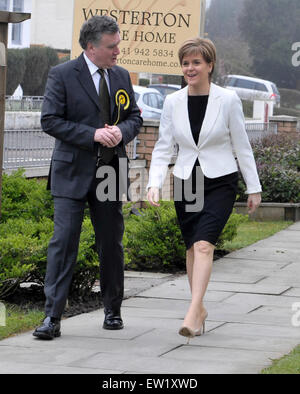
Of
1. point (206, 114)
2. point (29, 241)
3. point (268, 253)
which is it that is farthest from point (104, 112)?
point (268, 253)

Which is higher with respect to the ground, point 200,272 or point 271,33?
point 271,33

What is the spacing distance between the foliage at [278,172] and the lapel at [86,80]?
7.82m

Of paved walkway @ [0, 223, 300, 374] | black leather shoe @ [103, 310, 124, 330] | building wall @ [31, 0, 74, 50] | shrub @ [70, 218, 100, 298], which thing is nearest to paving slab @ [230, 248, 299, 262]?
paved walkway @ [0, 223, 300, 374]

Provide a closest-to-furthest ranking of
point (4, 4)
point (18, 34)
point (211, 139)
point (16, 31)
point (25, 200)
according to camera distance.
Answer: point (211, 139)
point (25, 200)
point (4, 4)
point (16, 31)
point (18, 34)

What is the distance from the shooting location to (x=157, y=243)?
887 centimetres

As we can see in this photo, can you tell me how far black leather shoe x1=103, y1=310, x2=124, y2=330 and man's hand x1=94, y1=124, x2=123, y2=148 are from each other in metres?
1.14

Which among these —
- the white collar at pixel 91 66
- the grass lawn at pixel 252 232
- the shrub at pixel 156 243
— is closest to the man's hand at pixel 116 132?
the white collar at pixel 91 66

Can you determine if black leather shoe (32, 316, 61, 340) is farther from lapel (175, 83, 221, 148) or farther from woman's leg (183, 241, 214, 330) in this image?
lapel (175, 83, 221, 148)

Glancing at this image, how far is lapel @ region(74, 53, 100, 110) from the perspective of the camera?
19.1 ft

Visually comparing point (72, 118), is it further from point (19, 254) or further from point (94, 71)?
point (19, 254)

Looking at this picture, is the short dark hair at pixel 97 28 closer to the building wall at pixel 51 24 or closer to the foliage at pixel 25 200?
the foliage at pixel 25 200

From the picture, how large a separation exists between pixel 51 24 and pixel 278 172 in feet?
123

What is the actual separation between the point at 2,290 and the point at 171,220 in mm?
2467
